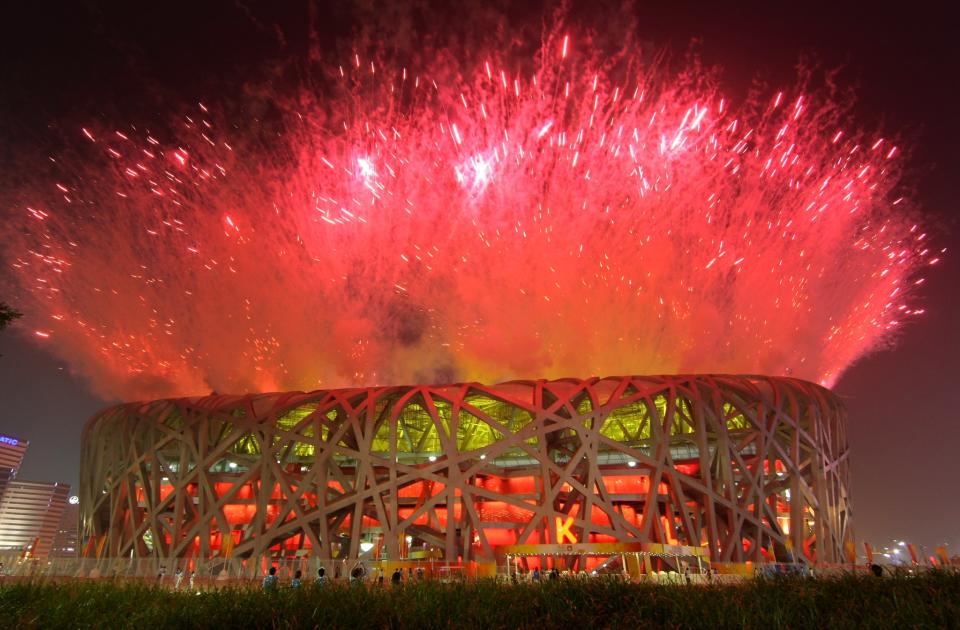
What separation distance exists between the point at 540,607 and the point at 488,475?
110 feet

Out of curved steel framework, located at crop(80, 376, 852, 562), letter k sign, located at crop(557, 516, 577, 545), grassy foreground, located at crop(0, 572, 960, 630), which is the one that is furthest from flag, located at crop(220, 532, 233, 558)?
grassy foreground, located at crop(0, 572, 960, 630)

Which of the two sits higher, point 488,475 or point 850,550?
point 488,475

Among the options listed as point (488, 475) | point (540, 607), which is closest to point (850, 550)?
point (488, 475)

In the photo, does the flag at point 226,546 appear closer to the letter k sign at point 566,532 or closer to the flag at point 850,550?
the letter k sign at point 566,532

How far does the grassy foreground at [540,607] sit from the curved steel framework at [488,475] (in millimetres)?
25410

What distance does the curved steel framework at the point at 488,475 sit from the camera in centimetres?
3697

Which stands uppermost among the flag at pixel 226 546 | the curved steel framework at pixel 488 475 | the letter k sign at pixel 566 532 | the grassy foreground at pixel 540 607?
the curved steel framework at pixel 488 475

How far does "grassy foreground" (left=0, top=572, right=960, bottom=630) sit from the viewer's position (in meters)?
8.56

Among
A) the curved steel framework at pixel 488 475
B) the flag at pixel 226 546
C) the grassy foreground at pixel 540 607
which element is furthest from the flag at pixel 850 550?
the flag at pixel 226 546

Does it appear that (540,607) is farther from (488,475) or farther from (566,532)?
(488,475)

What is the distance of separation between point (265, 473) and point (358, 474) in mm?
6201

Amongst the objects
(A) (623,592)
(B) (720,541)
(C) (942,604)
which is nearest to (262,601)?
(A) (623,592)

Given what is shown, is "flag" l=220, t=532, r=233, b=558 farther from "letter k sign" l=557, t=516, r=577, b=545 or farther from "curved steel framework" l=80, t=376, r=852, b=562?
"letter k sign" l=557, t=516, r=577, b=545

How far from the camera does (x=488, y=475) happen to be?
4234 centimetres
